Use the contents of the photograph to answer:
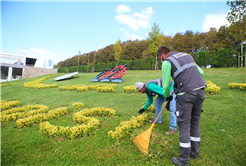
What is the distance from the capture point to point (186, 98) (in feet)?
6.89

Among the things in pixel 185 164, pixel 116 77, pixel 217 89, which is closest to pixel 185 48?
pixel 116 77

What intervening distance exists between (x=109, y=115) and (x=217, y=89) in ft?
18.7

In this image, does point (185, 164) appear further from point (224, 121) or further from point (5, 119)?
point (5, 119)

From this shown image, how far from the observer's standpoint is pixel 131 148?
107 inches

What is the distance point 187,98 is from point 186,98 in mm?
15

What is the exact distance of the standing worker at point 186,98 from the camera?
211 cm

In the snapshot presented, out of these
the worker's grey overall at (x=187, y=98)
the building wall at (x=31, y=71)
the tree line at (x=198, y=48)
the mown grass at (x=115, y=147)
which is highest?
the tree line at (x=198, y=48)

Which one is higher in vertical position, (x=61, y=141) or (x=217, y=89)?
(x=217, y=89)

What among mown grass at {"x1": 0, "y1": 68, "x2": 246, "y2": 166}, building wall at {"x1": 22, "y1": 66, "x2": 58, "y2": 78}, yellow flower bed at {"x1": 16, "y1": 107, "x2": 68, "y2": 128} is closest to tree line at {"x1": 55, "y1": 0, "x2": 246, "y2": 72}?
mown grass at {"x1": 0, "y1": 68, "x2": 246, "y2": 166}

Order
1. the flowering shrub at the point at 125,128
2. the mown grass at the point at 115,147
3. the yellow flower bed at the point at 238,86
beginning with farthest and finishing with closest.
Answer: the yellow flower bed at the point at 238,86 < the flowering shrub at the point at 125,128 < the mown grass at the point at 115,147

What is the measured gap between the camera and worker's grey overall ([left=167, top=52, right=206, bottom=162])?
2109 millimetres

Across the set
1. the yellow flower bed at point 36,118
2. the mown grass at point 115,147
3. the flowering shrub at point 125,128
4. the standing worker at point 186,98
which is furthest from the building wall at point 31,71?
the standing worker at point 186,98

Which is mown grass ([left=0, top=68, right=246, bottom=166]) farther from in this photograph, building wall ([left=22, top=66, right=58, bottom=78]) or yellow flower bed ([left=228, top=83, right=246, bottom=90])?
building wall ([left=22, top=66, right=58, bottom=78])

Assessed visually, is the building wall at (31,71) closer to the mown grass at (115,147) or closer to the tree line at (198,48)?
the tree line at (198,48)
